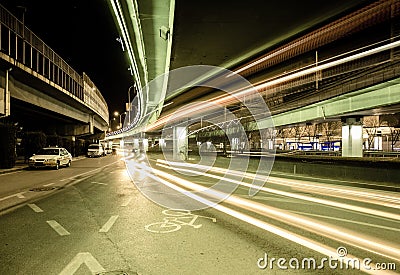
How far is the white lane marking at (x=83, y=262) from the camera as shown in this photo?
15.5 ft

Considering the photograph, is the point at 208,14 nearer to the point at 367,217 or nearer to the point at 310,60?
the point at 367,217

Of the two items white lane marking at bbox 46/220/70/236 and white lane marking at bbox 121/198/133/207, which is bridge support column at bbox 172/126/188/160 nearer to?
white lane marking at bbox 121/198/133/207

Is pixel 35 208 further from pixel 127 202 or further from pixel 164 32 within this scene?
pixel 164 32

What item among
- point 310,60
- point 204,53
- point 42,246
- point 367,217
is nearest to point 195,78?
point 204,53

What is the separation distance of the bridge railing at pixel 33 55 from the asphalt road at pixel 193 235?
11150 millimetres

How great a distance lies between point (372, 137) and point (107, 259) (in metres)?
57.6

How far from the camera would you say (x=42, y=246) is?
232 inches

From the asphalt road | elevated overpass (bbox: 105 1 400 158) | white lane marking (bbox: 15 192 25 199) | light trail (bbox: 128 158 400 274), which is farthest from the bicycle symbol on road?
white lane marking (bbox: 15 192 25 199)

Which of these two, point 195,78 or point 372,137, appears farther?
point 372,137

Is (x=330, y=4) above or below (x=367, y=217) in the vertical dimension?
above

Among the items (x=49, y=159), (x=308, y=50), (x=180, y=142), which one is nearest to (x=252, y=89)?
(x=308, y=50)

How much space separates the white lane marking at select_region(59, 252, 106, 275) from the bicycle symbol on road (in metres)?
1.86

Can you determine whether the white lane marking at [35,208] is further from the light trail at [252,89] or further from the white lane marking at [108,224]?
the light trail at [252,89]

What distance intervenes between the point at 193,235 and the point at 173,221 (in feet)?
4.35
